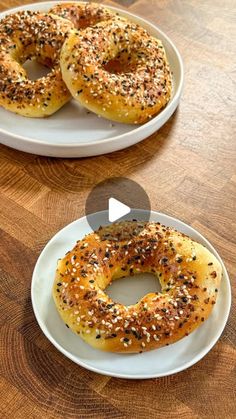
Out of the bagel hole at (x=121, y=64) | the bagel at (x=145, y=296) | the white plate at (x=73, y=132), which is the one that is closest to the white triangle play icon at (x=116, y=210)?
the bagel at (x=145, y=296)

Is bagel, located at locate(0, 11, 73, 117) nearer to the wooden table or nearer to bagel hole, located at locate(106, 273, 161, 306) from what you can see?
the wooden table

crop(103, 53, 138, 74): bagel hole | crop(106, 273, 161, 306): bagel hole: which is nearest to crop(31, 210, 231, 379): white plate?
crop(106, 273, 161, 306): bagel hole

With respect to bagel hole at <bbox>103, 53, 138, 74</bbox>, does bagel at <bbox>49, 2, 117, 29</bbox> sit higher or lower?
higher

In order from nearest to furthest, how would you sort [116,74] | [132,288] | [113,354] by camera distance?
1. [113,354]
2. [132,288]
3. [116,74]

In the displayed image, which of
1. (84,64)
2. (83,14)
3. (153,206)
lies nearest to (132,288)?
(153,206)

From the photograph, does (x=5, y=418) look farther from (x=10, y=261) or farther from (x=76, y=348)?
(x=10, y=261)
